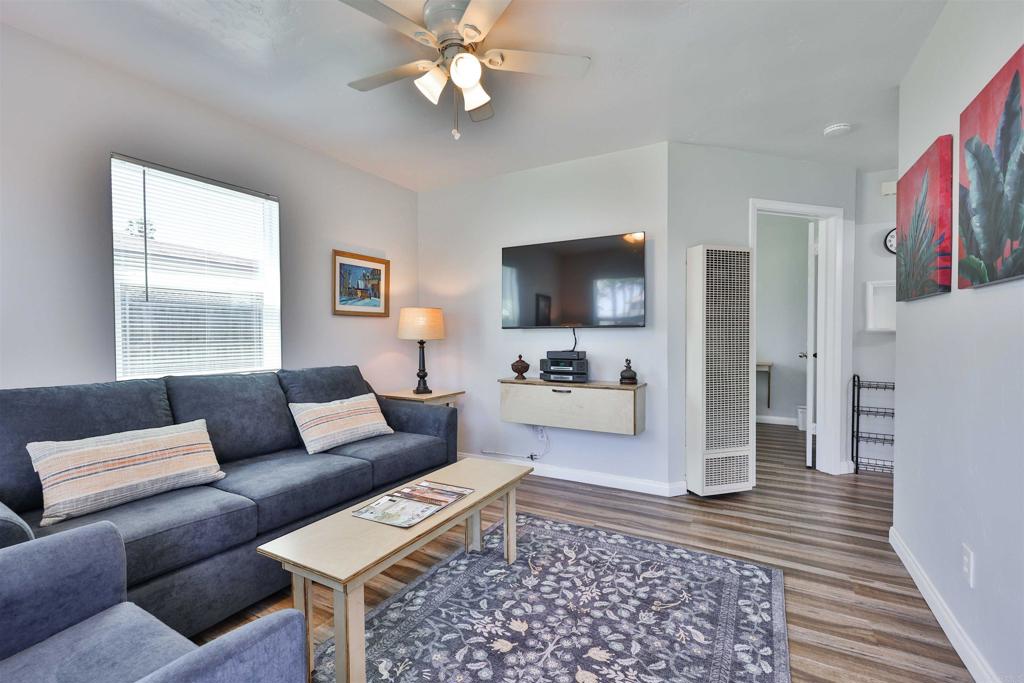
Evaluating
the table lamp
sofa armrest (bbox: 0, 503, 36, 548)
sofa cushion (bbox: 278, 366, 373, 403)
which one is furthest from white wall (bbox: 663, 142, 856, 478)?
sofa armrest (bbox: 0, 503, 36, 548)

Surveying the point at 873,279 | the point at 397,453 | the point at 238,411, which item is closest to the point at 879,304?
the point at 873,279

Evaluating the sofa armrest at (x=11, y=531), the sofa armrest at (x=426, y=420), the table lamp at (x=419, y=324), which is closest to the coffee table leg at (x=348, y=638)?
the sofa armrest at (x=11, y=531)

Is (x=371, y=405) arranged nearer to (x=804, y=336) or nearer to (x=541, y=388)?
(x=541, y=388)

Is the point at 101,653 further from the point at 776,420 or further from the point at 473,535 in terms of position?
the point at 776,420

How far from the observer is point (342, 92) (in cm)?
251

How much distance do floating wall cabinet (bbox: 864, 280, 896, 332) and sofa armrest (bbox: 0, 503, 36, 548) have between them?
4960mm

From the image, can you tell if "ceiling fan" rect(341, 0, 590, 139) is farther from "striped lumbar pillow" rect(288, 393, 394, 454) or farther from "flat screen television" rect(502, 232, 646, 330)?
"striped lumbar pillow" rect(288, 393, 394, 454)

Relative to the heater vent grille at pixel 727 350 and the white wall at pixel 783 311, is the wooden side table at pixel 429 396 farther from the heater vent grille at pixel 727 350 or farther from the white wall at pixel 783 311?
the white wall at pixel 783 311

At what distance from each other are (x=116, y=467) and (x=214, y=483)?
379mm

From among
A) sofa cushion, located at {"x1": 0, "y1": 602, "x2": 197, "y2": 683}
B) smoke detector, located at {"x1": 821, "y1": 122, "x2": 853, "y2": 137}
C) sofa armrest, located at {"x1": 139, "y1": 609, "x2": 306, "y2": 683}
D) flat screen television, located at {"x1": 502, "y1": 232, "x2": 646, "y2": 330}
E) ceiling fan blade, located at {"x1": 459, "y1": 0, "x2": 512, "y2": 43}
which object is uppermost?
smoke detector, located at {"x1": 821, "y1": 122, "x2": 853, "y2": 137}

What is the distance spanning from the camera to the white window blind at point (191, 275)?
2363mm

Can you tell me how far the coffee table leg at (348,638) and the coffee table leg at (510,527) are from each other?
3.24 feet

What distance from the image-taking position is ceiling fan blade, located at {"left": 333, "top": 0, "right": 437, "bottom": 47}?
149 centimetres

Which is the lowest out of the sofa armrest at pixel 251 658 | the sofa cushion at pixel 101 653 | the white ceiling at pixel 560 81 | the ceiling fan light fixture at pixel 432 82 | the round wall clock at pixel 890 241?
the sofa cushion at pixel 101 653
